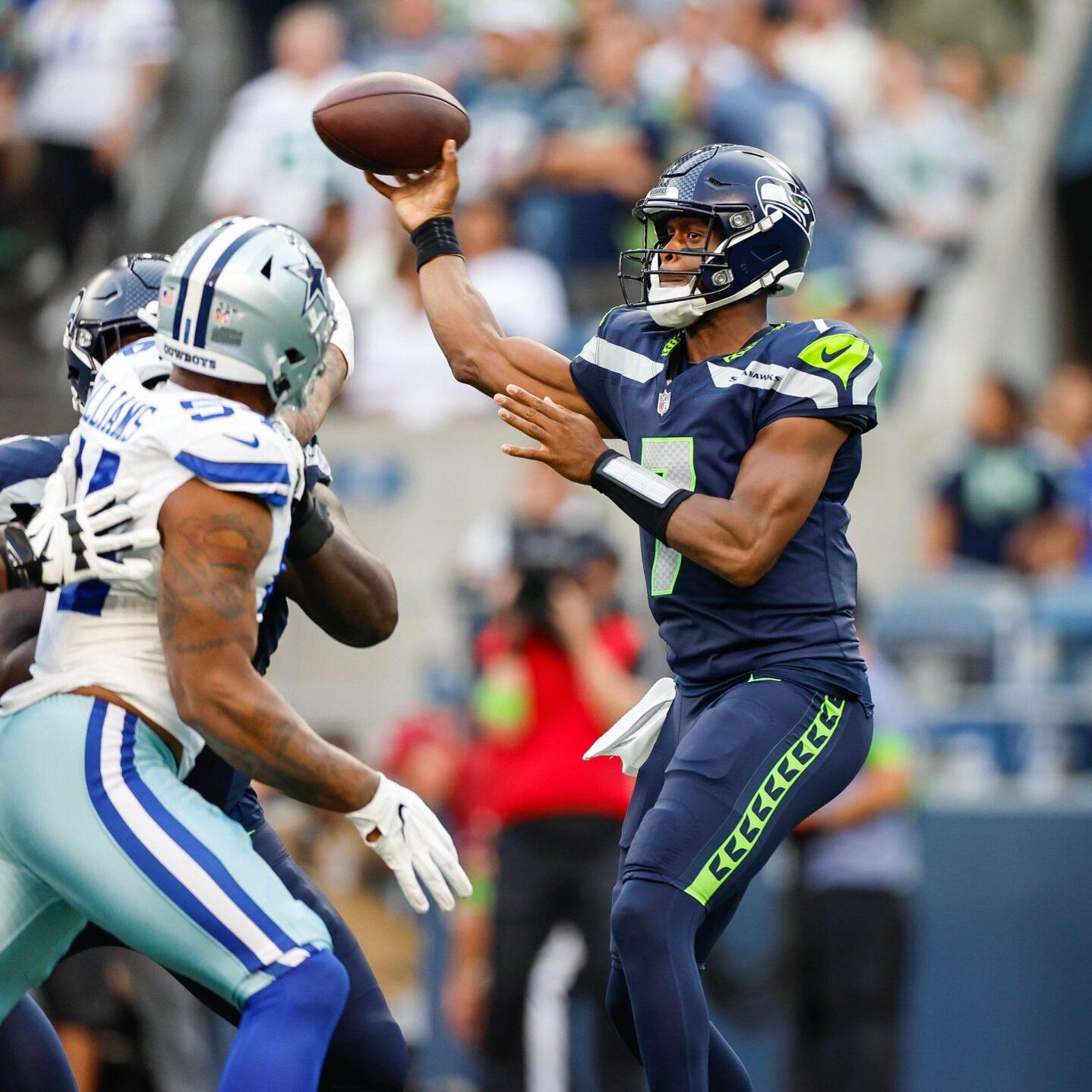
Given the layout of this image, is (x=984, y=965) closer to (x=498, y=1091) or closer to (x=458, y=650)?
(x=498, y=1091)

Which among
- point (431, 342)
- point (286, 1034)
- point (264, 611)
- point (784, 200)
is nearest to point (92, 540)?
point (264, 611)

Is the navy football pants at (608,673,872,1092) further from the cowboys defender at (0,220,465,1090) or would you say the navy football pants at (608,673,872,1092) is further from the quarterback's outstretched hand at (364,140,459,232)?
the quarterback's outstretched hand at (364,140,459,232)

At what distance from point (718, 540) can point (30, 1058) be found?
6.04 ft

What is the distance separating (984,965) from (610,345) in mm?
4170

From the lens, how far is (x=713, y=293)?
4.17 m

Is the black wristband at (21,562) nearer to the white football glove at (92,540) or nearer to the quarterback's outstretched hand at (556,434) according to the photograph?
the white football glove at (92,540)

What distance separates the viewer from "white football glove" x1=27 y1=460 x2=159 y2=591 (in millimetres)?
3562

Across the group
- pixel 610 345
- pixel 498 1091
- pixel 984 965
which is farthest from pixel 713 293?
pixel 984 965

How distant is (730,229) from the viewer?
4.19 m

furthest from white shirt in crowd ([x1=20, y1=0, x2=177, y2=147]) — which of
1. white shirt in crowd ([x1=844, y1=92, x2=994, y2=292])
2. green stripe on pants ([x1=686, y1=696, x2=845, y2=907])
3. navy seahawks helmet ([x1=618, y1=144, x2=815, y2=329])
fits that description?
green stripe on pants ([x1=686, y1=696, x2=845, y2=907])

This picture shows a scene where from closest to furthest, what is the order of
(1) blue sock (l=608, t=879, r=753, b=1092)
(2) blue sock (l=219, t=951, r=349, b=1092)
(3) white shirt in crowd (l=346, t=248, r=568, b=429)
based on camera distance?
1. (2) blue sock (l=219, t=951, r=349, b=1092)
2. (1) blue sock (l=608, t=879, r=753, b=1092)
3. (3) white shirt in crowd (l=346, t=248, r=568, b=429)

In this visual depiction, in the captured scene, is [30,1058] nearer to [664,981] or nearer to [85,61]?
[664,981]

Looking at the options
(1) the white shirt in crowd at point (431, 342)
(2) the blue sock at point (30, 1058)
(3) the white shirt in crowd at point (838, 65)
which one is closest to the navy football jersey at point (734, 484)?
A: (2) the blue sock at point (30, 1058)

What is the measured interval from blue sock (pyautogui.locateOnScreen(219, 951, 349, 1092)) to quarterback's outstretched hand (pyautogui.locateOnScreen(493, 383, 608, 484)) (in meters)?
1.19
